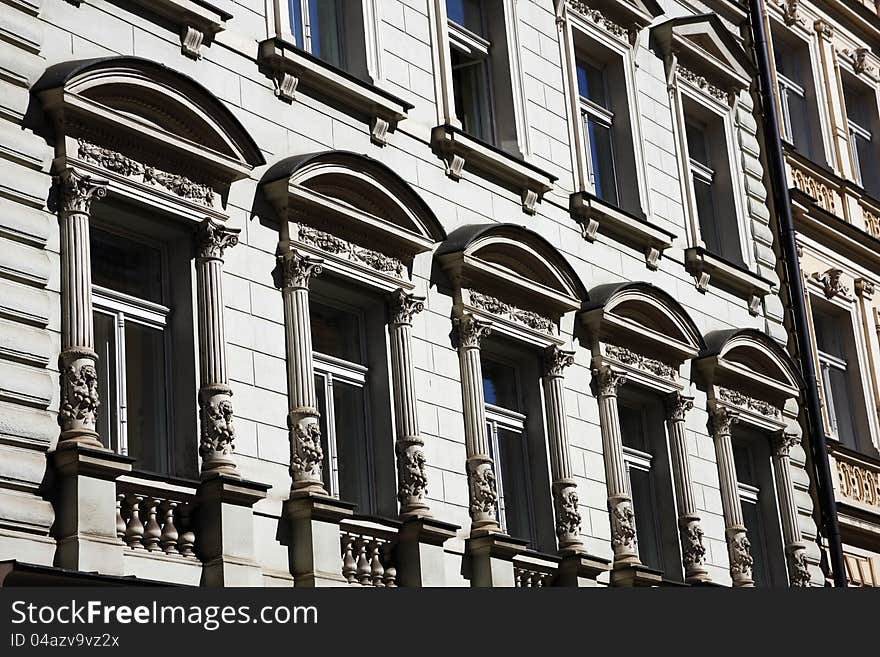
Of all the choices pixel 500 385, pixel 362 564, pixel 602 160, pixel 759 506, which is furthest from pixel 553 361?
pixel 759 506

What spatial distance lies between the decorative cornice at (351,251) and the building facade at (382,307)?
27 millimetres

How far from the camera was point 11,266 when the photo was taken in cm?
1316

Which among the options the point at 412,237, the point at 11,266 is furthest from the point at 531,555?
the point at 11,266

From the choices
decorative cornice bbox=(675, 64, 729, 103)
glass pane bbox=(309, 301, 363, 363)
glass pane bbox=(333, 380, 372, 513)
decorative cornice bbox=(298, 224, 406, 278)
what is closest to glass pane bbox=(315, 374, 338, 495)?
glass pane bbox=(333, 380, 372, 513)

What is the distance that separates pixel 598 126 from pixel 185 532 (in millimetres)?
9173

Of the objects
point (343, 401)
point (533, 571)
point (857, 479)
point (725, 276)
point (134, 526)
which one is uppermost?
point (725, 276)

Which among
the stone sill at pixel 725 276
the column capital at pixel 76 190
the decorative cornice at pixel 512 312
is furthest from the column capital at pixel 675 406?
the column capital at pixel 76 190

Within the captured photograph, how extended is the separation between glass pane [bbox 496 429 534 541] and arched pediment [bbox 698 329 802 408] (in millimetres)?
3650

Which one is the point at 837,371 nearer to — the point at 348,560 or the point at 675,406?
the point at 675,406

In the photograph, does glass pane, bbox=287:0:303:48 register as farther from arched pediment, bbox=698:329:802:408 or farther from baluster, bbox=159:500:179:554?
arched pediment, bbox=698:329:802:408

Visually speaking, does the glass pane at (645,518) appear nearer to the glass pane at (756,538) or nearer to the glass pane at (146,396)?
the glass pane at (756,538)

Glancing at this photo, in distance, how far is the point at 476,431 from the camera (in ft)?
55.9

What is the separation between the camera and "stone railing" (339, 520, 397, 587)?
1520 centimetres

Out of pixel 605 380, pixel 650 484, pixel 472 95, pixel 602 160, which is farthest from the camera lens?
pixel 602 160
